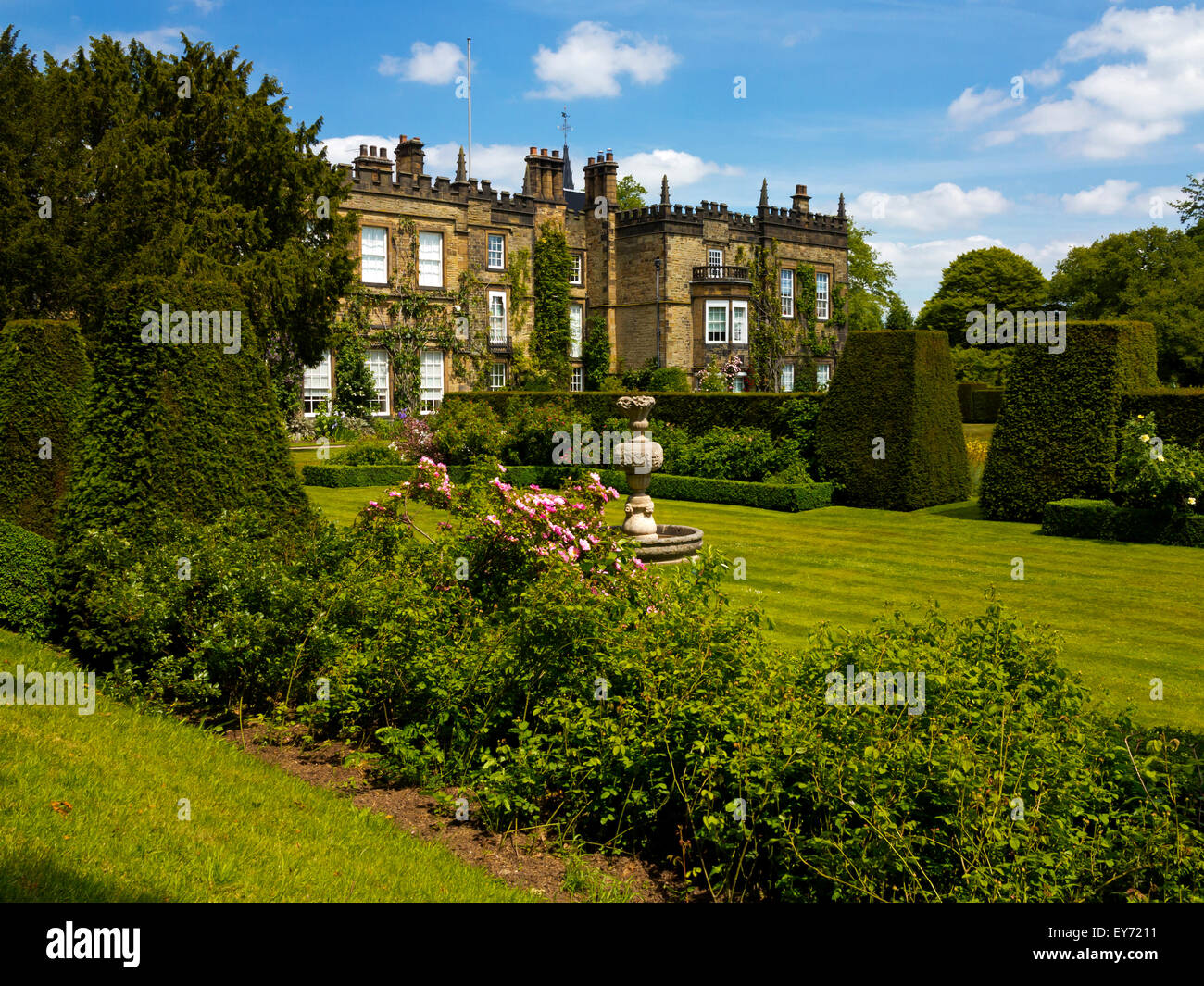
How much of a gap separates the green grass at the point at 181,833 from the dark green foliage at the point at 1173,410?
49.5 ft

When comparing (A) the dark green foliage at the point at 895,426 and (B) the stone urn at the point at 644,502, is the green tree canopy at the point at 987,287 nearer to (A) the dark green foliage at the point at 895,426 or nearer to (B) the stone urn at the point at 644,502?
(A) the dark green foliage at the point at 895,426

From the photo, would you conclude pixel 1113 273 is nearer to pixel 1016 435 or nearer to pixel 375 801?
pixel 1016 435

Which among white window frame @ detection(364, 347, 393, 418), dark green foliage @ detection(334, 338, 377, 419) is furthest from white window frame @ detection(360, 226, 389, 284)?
dark green foliage @ detection(334, 338, 377, 419)

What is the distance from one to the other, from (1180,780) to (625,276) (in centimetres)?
3993

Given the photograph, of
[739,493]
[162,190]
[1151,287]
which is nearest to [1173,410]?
[739,493]

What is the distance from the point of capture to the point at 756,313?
43406 millimetres

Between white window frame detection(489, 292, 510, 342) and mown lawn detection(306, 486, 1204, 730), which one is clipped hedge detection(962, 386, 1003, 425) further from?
mown lawn detection(306, 486, 1204, 730)

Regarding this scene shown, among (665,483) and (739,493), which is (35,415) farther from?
(739,493)

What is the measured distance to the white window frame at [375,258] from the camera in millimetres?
35031

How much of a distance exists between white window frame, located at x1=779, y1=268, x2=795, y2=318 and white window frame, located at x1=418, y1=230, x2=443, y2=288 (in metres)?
15.9

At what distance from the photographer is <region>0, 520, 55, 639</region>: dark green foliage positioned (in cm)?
867

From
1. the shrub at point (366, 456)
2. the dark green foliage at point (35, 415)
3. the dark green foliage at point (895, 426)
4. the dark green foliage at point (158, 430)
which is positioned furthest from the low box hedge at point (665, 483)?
the dark green foliage at point (158, 430)
